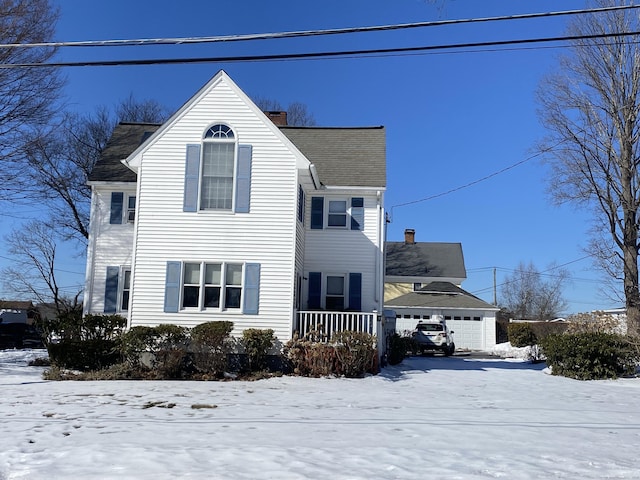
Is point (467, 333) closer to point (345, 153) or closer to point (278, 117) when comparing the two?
point (345, 153)

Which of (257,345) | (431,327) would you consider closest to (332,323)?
(257,345)

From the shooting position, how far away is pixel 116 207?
1970 cm

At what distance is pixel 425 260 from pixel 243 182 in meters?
27.7

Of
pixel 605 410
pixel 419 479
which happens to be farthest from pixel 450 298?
pixel 419 479

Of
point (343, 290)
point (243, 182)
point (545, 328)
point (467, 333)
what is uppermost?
point (243, 182)

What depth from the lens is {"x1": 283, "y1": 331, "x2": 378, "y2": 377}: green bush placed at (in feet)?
50.6

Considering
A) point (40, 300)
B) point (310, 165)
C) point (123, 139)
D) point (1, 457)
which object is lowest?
point (1, 457)

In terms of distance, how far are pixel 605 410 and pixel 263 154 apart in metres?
10.5

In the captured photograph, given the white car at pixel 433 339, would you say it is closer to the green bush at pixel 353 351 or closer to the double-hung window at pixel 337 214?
the double-hung window at pixel 337 214

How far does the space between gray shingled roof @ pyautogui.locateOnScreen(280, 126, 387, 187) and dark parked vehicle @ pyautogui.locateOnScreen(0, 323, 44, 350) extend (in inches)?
618

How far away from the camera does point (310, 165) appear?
16.3 meters

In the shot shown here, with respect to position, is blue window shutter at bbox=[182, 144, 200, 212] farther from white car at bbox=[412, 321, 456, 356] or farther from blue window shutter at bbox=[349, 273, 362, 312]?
white car at bbox=[412, 321, 456, 356]

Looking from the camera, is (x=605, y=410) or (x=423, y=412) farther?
(x=605, y=410)

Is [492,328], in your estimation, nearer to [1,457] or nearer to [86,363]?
[86,363]
